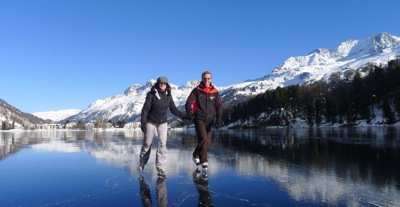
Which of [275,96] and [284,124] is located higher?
[275,96]

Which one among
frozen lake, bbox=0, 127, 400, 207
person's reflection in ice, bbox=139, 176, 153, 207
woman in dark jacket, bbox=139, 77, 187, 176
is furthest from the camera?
woman in dark jacket, bbox=139, 77, 187, 176

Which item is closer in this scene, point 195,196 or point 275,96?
point 195,196

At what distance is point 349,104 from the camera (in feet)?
338

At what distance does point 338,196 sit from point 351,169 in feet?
11.7

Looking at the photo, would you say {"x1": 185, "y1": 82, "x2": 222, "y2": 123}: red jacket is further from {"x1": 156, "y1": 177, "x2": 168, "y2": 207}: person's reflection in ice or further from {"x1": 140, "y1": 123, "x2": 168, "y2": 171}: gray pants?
{"x1": 156, "y1": 177, "x2": 168, "y2": 207}: person's reflection in ice

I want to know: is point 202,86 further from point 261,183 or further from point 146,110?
point 261,183

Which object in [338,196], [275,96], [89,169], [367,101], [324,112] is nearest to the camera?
[338,196]

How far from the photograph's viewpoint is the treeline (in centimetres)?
9444

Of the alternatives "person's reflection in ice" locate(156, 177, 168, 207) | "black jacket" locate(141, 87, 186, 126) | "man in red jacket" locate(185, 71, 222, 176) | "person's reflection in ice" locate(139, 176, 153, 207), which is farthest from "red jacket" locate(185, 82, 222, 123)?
"person's reflection in ice" locate(139, 176, 153, 207)

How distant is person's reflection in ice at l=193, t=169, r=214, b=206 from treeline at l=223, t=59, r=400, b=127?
8458 cm

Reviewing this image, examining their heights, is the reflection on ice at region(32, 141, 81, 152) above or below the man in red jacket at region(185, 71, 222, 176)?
below

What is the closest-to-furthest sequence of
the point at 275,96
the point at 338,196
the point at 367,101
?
1. the point at 338,196
2. the point at 367,101
3. the point at 275,96

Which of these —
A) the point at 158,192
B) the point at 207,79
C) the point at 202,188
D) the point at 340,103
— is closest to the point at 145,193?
the point at 158,192

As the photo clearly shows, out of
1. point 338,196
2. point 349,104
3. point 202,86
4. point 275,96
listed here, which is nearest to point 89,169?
point 202,86
